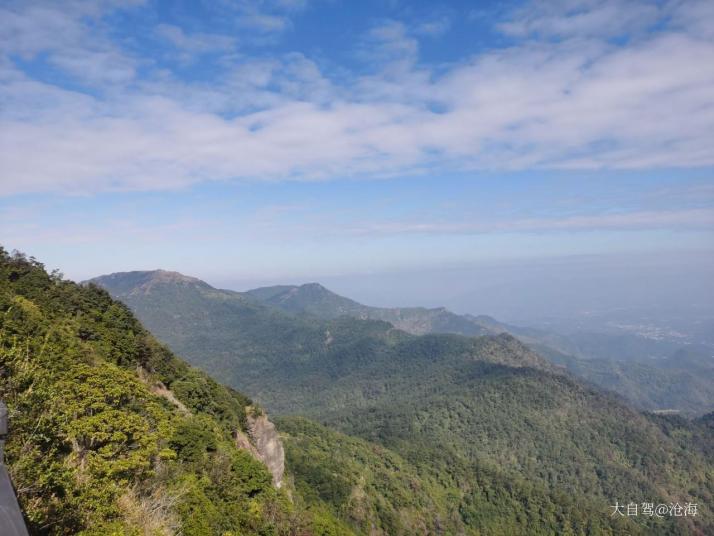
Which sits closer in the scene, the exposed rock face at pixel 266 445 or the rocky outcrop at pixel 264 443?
the rocky outcrop at pixel 264 443

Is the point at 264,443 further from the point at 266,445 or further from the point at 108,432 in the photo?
the point at 108,432

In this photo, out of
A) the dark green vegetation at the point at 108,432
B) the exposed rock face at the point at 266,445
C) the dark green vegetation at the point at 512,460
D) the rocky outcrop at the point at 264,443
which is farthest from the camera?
the dark green vegetation at the point at 512,460

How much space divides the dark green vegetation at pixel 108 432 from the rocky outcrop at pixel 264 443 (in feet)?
6.36

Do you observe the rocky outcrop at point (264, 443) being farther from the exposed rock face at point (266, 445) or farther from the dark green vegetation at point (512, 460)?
the dark green vegetation at point (512, 460)

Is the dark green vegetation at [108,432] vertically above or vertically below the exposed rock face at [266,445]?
above

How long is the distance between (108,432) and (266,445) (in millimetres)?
38681

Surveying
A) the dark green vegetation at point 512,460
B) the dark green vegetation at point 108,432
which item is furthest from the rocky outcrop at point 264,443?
the dark green vegetation at point 512,460

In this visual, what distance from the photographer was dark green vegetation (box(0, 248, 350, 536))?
41.8 feet

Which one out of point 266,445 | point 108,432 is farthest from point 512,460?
point 108,432

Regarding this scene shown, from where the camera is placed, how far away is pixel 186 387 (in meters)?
47.0

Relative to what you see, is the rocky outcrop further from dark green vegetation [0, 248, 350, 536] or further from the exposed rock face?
dark green vegetation [0, 248, 350, 536]

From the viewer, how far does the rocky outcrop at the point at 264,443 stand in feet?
171

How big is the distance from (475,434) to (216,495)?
509 feet

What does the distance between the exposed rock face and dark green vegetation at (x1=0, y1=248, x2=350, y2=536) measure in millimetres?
2089
